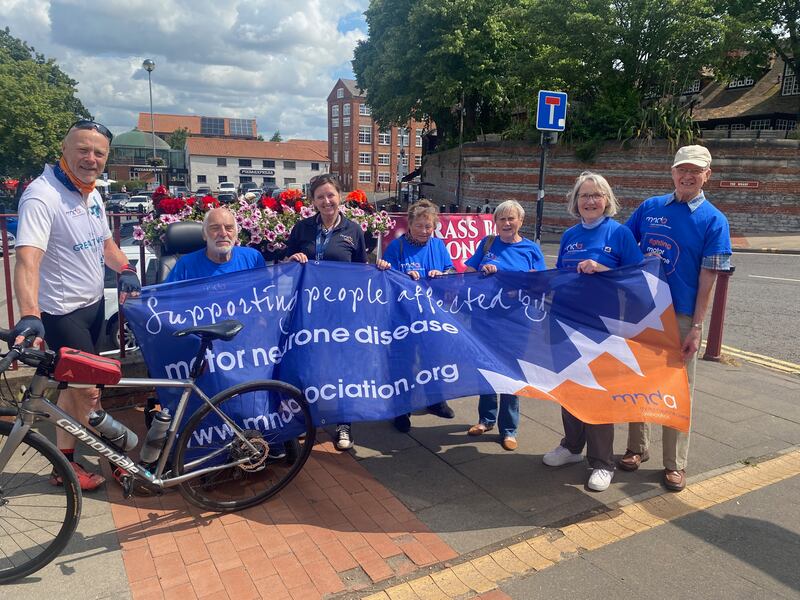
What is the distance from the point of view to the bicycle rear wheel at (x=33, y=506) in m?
2.77

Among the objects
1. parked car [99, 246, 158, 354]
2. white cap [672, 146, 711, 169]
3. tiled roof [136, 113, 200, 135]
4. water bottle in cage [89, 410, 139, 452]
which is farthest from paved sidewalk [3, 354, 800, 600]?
tiled roof [136, 113, 200, 135]

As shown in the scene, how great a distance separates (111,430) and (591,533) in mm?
2647

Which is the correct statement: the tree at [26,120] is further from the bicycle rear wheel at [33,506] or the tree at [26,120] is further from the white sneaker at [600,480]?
the white sneaker at [600,480]

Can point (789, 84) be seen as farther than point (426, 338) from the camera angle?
Yes

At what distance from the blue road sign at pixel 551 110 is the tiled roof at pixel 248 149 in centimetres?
7938

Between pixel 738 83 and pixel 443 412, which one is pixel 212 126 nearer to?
pixel 738 83

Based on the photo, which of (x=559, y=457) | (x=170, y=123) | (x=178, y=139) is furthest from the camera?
(x=170, y=123)

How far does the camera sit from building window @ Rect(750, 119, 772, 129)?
28.0 m

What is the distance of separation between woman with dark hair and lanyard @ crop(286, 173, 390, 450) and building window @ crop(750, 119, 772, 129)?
3044cm

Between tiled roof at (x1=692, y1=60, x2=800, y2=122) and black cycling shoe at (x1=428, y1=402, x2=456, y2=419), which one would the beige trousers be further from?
tiled roof at (x1=692, y1=60, x2=800, y2=122)

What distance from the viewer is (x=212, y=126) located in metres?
122

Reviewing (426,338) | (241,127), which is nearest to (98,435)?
(426,338)

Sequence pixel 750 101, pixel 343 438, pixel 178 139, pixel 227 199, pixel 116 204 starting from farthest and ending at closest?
1. pixel 178 139
2. pixel 116 204
3. pixel 750 101
4. pixel 227 199
5. pixel 343 438

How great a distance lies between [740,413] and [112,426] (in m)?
4.96
